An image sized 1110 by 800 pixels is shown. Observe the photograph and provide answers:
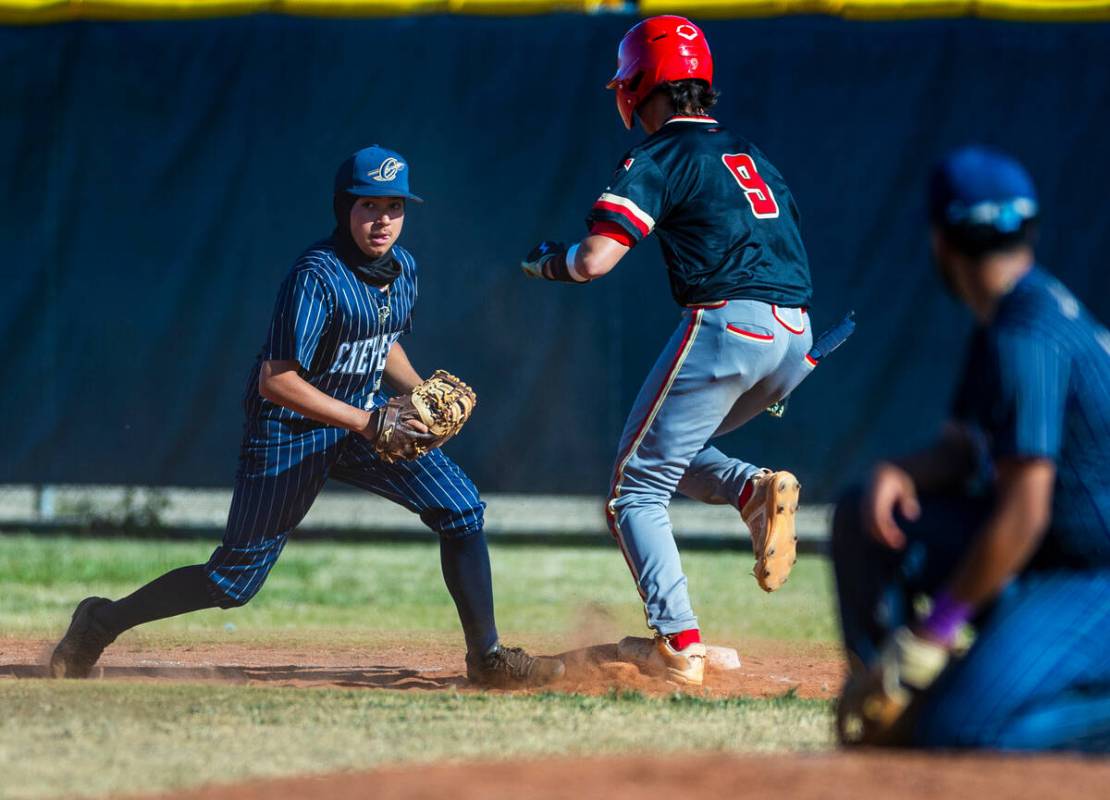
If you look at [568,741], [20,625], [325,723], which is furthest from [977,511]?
[20,625]

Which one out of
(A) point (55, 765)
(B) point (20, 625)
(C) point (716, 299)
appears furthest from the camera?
(B) point (20, 625)

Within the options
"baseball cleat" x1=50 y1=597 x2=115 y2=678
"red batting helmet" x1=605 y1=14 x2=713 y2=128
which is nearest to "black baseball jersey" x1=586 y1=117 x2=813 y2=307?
"red batting helmet" x1=605 y1=14 x2=713 y2=128

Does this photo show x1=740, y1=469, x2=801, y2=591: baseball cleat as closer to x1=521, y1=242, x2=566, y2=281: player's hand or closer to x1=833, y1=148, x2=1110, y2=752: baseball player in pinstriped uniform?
x1=521, y1=242, x2=566, y2=281: player's hand

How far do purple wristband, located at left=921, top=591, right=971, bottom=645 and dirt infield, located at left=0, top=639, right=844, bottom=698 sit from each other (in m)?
2.05

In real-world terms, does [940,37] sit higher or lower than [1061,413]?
higher

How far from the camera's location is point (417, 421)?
16.9ft

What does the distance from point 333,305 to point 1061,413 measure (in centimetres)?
273

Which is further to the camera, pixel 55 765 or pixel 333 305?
pixel 333 305

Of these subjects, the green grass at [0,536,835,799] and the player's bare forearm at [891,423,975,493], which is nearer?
the player's bare forearm at [891,423,975,493]

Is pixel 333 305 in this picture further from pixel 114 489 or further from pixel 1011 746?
pixel 114 489

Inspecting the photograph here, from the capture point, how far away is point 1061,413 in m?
3.01

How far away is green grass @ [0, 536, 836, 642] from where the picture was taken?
673 centimetres

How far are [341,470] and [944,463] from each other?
98.9 inches

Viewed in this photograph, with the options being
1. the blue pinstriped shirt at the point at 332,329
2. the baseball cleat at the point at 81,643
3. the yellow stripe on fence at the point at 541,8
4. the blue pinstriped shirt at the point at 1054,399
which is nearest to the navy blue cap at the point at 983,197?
the blue pinstriped shirt at the point at 1054,399
